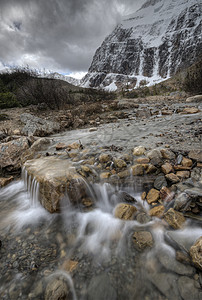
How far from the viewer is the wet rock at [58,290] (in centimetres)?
129

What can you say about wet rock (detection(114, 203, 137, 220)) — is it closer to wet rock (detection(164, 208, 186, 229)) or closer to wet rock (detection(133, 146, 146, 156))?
wet rock (detection(164, 208, 186, 229))

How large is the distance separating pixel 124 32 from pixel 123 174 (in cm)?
12769

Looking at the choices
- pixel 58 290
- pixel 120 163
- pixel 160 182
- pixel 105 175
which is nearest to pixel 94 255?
pixel 58 290

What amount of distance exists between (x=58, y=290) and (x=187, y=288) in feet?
4.07

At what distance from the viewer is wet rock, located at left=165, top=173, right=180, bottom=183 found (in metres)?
2.17

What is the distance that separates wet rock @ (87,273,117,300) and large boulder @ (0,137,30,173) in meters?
3.31

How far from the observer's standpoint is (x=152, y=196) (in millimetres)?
2143

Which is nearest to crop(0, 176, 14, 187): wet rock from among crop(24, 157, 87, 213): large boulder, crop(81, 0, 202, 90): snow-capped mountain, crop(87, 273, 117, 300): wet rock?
crop(24, 157, 87, 213): large boulder

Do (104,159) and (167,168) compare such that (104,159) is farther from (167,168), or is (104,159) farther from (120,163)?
(167,168)

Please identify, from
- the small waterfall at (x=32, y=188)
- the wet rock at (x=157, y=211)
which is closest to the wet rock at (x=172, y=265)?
the wet rock at (x=157, y=211)

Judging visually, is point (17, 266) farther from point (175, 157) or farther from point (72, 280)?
point (175, 157)

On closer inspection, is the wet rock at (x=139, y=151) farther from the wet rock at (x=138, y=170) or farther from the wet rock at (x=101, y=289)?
the wet rock at (x=101, y=289)

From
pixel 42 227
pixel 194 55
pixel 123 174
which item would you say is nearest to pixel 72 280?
pixel 42 227

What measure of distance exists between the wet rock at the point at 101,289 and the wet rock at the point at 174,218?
3.34 feet
